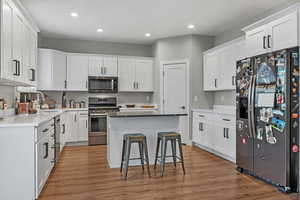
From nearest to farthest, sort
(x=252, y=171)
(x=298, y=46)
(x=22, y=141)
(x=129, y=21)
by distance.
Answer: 1. (x=22, y=141)
2. (x=298, y=46)
3. (x=252, y=171)
4. (x=129, y=21)

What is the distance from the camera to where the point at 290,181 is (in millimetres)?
2791

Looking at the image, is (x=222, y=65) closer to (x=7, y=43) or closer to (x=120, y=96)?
(x=120, y=96)

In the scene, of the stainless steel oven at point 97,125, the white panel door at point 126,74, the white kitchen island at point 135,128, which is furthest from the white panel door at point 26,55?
the white panel door at point 126,74

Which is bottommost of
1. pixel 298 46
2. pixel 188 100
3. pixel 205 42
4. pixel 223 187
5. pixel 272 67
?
pixel 223 187

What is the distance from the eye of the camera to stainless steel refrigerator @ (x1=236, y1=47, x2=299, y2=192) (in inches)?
109

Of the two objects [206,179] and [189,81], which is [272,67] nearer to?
[206,179]

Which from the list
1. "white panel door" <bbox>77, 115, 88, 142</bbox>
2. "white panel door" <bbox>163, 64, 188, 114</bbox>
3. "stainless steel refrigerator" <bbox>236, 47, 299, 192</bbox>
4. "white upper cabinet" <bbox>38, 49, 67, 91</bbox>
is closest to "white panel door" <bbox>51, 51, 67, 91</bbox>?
"white upper cabinet" <bbox>38, 49, 67, 91</bbox>

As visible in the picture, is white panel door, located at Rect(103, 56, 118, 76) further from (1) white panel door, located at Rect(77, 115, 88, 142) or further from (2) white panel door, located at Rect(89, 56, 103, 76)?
(1) white panel door, located at Rect(77, 115, 88, 142)

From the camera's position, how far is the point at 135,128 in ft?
13.1

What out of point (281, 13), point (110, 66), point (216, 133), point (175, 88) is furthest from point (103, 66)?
point (281, 13)

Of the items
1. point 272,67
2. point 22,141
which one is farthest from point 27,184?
point 272,67

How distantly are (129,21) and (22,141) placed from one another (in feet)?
11.0

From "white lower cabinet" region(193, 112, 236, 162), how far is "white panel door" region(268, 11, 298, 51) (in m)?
1.45

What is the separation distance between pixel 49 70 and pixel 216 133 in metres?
4.18
